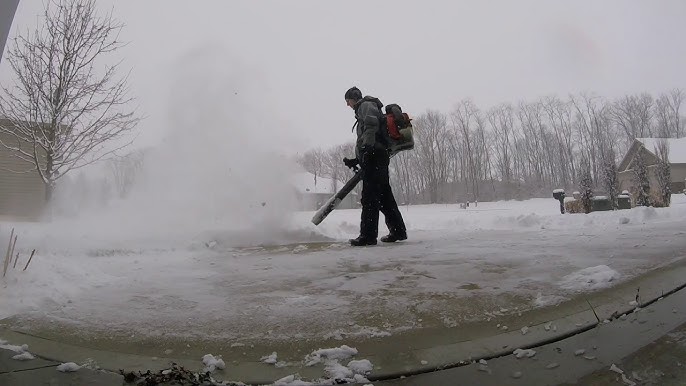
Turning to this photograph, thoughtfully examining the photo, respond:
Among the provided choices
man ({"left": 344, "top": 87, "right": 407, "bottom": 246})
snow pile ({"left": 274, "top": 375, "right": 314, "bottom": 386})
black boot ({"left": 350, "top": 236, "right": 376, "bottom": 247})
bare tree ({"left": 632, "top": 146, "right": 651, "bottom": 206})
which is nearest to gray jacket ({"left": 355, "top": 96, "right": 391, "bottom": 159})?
man ({"left": 344, "top": 87, "right": 407, "bottom": 246})

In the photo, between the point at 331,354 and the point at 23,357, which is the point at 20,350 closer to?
the point at 23,357

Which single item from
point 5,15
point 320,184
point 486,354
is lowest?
point 486,354

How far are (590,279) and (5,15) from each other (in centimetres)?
378

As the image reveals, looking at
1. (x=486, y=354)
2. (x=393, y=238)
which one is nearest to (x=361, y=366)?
(x=486, y=354)

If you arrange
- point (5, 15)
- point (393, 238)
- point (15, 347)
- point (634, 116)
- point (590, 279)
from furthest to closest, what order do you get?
point (634, 116), point (393, 238), point (590, 279), point (5, 15), point (15, 347)

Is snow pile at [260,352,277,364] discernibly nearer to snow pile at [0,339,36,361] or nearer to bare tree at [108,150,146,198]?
snow pile at [0,339,36,361]

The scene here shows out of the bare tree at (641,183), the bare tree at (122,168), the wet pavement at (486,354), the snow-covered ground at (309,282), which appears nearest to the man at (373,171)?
the snow-covered ground at (309,282)

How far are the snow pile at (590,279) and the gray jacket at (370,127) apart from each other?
2.82 m

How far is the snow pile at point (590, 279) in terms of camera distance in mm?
2332

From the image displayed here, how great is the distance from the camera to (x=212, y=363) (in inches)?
62.5

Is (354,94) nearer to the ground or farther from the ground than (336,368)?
farther from the ground

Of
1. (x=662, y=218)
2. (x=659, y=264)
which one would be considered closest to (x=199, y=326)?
(x=659, y=264)

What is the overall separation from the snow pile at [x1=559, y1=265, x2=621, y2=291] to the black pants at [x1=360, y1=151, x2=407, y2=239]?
264 cm

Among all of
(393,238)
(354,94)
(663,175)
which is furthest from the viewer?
(663,175)
